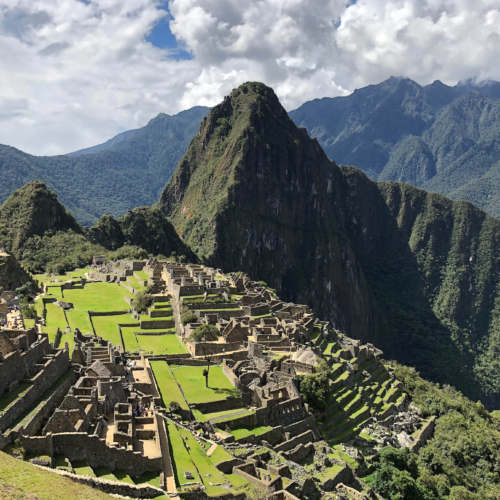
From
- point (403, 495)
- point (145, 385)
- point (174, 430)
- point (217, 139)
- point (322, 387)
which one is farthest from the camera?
point (217, 139)

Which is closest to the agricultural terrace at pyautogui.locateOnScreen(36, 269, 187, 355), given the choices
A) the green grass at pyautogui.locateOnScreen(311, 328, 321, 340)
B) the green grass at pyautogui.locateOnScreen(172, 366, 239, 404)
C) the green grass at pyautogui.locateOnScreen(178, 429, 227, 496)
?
the green grass at pyautogui.locateOnScreen(172, 366, 239, 404)

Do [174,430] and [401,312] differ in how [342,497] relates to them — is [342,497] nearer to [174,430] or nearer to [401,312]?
[174,430]

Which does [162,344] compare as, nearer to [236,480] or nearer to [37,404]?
[236,480]

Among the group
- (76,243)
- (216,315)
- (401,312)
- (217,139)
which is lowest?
(401,312)

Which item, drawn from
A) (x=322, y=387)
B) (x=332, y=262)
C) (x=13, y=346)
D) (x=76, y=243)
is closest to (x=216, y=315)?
(x=322, y=387)

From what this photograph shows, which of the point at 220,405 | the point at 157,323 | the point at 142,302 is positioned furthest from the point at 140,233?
the point at 220,405

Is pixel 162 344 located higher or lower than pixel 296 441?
higher
